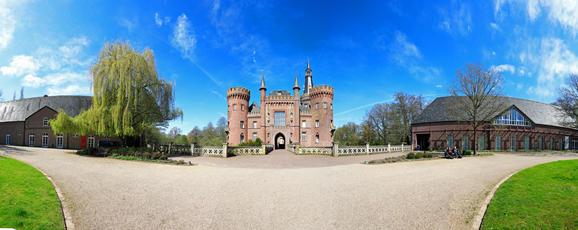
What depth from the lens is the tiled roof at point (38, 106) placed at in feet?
111

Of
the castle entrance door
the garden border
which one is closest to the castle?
the castle entrance door

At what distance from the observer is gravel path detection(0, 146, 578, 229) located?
5637 millimetres

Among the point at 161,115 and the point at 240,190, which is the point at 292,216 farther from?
the point at 161,115

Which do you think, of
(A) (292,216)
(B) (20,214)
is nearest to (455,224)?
(A) (292,216)

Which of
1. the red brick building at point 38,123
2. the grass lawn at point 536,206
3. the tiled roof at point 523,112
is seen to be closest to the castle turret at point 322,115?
the tiled roof at point 523,112

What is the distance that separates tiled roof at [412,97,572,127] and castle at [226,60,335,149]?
51.0 feet

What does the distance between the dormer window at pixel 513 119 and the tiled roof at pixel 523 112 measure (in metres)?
0.72

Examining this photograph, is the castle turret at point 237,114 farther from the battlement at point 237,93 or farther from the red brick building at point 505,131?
the red brick building at point 505,131

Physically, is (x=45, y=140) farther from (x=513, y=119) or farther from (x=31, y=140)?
(x=513, y=119)

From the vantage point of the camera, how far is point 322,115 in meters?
42.5

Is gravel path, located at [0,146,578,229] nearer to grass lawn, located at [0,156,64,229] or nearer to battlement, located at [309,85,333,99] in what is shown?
grass lawn, located at [0,156,64,229]

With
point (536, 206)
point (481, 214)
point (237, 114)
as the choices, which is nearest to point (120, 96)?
point (237, 114)

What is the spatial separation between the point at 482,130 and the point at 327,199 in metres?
36.3

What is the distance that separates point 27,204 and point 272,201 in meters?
6.35
